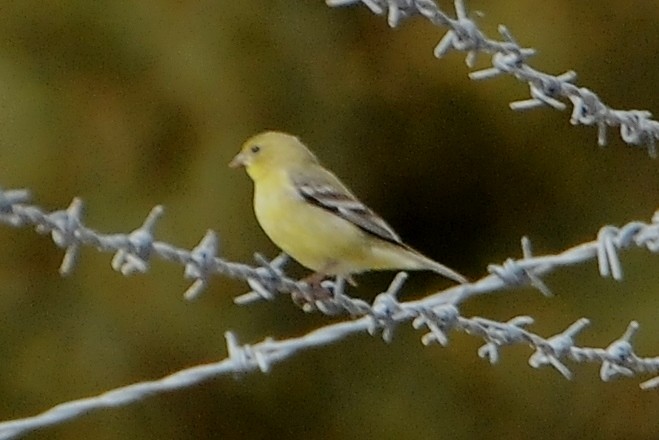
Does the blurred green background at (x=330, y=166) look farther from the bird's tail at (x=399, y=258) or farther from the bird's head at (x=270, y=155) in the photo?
the bird's tail at (x=399, y=258)

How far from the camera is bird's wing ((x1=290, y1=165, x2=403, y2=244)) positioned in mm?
2945

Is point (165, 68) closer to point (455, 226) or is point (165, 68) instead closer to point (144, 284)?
point (144, 284)

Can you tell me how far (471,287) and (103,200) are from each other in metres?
2.31

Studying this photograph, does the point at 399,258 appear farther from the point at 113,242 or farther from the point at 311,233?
the point at 113,242

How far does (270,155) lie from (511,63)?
1318mm

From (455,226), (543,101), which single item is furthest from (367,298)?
(543,101)

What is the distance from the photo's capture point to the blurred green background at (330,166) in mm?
4047

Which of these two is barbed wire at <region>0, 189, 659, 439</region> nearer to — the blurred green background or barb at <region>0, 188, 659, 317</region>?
barb at <region>0, 188, 659, 317</region>

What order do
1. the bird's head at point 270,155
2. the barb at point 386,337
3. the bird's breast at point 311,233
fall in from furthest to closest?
the bird's head at point 270,155 < the bird's breast at point 311,233 < the barb at point 386,337

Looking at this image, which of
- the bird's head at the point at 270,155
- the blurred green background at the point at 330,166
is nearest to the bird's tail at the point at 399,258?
the bird's head at the point at 270,155

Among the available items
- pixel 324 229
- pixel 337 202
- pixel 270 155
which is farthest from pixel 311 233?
pixel 270 155

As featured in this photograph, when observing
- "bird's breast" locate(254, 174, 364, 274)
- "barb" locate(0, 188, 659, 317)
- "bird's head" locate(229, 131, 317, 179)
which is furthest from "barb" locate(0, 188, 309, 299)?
"bird's head" locate(229, 131, 317, 179)

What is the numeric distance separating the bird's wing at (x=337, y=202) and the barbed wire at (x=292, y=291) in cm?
77

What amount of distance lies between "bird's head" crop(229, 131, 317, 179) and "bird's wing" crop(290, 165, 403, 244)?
81 mm
